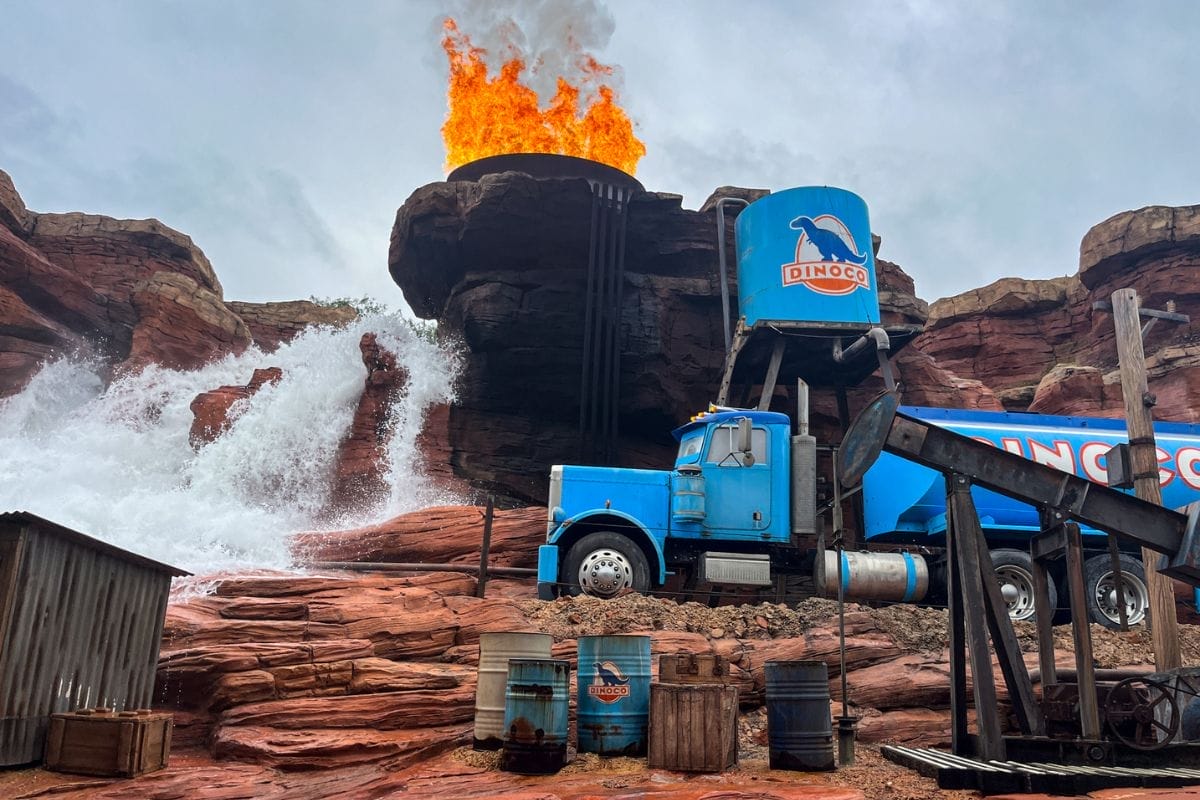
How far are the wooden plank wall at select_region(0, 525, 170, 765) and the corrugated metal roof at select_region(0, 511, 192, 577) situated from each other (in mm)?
48

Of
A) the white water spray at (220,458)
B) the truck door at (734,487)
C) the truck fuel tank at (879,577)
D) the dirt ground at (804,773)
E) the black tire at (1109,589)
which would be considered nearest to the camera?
the dirt ground at (804,773)

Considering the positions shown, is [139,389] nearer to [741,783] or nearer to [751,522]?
[751,522]

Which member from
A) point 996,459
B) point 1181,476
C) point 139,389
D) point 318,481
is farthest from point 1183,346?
point 139,389

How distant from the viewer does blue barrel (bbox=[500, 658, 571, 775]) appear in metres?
7.57

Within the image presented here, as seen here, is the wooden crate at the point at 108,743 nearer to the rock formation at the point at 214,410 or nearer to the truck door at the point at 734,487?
the truck door at the point at 734,487

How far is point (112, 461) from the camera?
22656 millimetres

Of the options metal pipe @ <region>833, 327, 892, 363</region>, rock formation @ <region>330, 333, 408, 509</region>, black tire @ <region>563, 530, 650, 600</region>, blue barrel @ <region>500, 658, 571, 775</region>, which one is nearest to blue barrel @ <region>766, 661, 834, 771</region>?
blue barrel @ <region>500, 658, 571, 775</region>

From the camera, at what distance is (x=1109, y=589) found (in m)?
14.2

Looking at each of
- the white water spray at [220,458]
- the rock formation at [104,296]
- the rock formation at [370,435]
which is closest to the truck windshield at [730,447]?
the white water spray at [220,458]

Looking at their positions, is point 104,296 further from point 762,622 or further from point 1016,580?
point 1016,580

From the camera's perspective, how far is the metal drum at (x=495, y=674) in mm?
8227

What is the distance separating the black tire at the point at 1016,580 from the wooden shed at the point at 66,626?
11461 millimetres

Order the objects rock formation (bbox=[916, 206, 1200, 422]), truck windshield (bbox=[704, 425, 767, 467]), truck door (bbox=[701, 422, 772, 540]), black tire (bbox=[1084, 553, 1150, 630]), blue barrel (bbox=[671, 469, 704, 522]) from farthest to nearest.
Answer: rock formation (bbox=[916, 206, 1200, 422]), black tire (bbox=[1084, 553, 1150, 630]), truck windshield (bbox=[704, 425, 767, 467]), truck door (bbox=[701, 422, 772, 540]), blue barrel (bbox=[671, 469, 704, 522])

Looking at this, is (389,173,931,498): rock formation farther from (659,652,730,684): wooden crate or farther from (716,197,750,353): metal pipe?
(659,652,730,684): wooden crate
